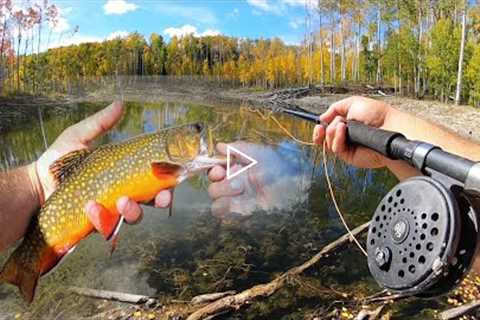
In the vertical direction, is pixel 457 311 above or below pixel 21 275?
below

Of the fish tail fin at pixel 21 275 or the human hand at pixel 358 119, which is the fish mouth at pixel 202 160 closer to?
the human hand at pixel 358 119

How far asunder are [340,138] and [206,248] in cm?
212

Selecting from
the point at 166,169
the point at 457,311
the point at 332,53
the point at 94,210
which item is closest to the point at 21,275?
the point at 94,210

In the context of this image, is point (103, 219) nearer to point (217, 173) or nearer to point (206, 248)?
point (217, 173)

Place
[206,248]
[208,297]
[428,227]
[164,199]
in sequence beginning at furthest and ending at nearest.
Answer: [206,248], [208,297], [164,199], [428,227]

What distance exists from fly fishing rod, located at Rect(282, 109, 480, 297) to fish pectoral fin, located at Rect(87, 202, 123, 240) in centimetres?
35

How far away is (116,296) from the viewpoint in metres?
1.98

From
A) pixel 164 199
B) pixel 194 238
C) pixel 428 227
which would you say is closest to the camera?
pixel 428 227

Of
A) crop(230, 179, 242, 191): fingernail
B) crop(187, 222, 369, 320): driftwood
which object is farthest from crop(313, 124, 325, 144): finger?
crop(187, 222, 369, 320): driftwood

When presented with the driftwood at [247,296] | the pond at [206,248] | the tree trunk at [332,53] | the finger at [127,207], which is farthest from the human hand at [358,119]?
the tree trunk at [332,53]

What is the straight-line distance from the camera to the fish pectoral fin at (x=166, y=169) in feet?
1.87

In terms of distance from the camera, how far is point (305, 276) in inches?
89.4

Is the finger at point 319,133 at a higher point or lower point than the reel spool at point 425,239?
higher

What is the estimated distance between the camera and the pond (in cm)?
185
